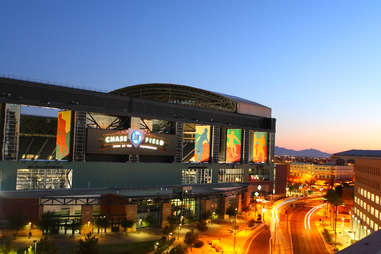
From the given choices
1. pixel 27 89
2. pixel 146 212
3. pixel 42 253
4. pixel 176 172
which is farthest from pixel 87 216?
pixel 176 172

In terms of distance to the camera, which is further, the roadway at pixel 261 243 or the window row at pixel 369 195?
the window row at pixel 369 195

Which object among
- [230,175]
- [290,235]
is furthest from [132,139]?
[230,175]

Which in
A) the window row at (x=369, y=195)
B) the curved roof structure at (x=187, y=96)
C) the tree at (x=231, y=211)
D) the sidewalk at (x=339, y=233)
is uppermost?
the curved roof structure at (x=187, y=96)

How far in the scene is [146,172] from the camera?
79.0 metres

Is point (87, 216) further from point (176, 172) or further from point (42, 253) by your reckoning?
point (176, 172)

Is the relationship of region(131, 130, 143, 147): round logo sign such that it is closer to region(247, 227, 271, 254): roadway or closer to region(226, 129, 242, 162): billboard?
region(247, 227, 271, 254): roadway

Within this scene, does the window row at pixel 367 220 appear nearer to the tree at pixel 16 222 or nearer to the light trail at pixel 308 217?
the light trail at pixel 308 217

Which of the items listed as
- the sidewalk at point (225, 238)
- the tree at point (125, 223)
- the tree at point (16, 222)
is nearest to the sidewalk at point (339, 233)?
the sidewalk at point (225, 238)

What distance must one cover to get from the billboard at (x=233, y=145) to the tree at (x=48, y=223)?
56457 millimetres

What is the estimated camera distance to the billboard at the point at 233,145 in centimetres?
10088

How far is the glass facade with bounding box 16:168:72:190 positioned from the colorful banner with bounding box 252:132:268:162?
5902 cm

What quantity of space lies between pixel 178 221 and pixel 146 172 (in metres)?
20.4

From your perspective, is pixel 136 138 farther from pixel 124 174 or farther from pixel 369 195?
pixel 369 195

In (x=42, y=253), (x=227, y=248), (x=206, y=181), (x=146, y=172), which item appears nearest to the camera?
(x=42, y=253)
